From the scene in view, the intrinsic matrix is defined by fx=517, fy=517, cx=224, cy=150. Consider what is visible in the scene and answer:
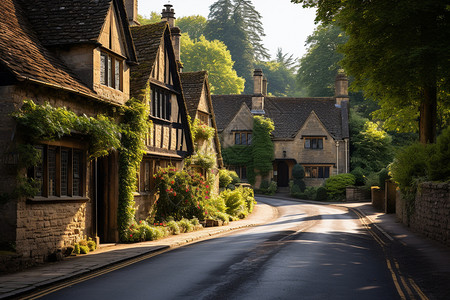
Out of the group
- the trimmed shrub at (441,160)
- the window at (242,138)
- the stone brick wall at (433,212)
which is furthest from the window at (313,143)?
the trimmed shrub at (441,160)

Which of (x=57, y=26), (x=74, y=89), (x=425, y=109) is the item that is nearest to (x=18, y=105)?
(x=74, y=89)

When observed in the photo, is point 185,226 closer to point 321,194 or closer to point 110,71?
point 110,71

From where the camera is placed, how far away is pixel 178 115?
2459cm

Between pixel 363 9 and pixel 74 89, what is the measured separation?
1307 centimetres

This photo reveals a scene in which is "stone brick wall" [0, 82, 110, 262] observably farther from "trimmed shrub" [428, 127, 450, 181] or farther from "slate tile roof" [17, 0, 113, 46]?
"trimmed shrub" [428, 127, 450, 181]

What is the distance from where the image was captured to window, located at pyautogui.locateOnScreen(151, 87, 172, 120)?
21.8 m

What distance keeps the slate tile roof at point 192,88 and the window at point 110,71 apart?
1063 centimetres

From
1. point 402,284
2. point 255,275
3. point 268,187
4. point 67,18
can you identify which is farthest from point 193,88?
point 268,187

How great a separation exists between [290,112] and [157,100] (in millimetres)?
37230

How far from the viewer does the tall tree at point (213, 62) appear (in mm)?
70938

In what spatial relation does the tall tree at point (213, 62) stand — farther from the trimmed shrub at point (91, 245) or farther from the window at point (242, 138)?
the trimmed shrub at point (91, 245)

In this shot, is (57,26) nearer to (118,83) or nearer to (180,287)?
(118,83)


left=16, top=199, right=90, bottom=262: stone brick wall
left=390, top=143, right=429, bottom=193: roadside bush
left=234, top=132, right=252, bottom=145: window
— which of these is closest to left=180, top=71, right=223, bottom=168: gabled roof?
left=390, top=143, right=429, bottom=193: roadside bush

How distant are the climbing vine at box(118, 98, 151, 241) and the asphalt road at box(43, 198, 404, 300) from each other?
2.85 meters
